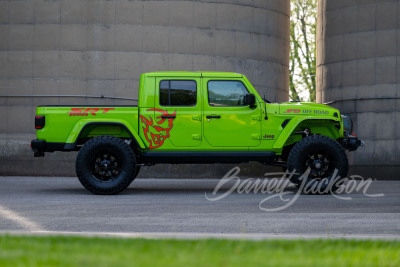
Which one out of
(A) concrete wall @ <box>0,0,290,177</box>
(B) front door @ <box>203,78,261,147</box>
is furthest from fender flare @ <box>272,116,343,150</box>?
(A) concrete wall @ <box>0,0,290,177</box>

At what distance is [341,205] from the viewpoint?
10.5 meters

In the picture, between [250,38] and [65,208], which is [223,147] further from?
[250,38]

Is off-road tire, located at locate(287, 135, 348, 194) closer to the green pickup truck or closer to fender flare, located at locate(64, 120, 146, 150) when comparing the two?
the green pickup truck

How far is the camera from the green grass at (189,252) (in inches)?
184

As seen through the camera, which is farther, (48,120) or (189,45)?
(189,45)

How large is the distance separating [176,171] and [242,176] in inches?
63.7

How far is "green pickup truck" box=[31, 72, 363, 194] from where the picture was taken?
12047 mm

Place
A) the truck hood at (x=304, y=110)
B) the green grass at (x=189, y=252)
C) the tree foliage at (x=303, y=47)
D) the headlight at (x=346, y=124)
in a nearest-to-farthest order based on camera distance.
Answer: the green grass at (x=189, y=252) → the truck hood at (x=304, y=110) → the headlight at (x=346, y=124) → the tree foliage at (x=303, y=47)

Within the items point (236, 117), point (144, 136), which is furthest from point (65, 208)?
point (236, 117)

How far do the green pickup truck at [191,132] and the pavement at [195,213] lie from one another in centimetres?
55

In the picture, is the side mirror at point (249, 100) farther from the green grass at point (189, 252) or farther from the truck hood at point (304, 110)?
the green grass at point (189, 252)

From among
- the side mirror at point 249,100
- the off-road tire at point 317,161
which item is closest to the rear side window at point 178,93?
the side mirror at point 249,100

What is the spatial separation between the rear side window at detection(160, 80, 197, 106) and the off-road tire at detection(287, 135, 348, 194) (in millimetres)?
2013

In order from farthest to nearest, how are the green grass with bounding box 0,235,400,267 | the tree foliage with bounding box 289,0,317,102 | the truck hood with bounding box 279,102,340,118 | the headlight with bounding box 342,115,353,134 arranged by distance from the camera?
the tree foliage with bounding box 289,0,317,102 < the headlight with bounding box 342,115,353,134 < the truck hood with bounding box 279,102,340,118 < the green grass with bounding box 0,235,400,267
